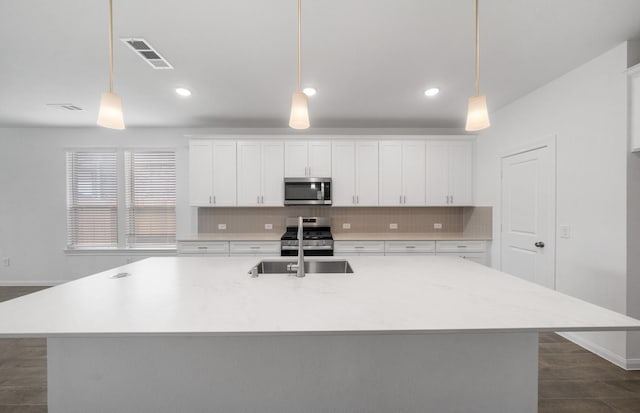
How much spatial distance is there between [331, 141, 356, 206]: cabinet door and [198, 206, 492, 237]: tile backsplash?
1.15ft

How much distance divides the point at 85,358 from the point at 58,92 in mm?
3187

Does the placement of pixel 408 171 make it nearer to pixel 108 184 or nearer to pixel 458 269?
pixel 458 269

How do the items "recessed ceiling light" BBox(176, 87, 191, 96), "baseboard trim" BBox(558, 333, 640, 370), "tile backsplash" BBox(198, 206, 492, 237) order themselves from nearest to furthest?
"baseboard trim" BBox(558, 333, 640, 370), "recessed ceiling light" BBox(176, 87, 191, 96), "tile backsplash" BBox(198, 206, 492, 237)

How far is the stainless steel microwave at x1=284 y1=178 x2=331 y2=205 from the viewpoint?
4.09 meters

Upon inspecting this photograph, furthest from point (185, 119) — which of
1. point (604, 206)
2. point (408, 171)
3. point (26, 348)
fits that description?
point (604, 206)

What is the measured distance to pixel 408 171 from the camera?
4.21m

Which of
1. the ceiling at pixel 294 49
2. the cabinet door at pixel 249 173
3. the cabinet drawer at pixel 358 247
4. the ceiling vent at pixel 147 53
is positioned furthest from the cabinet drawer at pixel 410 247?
the ceiling vent at pixel 147 53

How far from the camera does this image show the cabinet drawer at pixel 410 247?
3.88 metres

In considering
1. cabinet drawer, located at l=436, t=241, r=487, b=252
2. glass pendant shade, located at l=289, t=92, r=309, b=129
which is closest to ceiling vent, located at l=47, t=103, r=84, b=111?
glass pendant shade, located at l=289, t=92, r=309, b=129

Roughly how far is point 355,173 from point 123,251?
3.88 metres

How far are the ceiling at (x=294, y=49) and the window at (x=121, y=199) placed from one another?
1086mm

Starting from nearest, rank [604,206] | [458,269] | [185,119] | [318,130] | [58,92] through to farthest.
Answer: [458,269] < [604,206] < [58,92] < [185,119] < [318,130]

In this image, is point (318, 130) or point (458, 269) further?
point (318, 130)

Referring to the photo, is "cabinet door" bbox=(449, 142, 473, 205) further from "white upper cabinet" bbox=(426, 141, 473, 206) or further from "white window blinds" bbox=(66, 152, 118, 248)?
"white window blinds" bbox=(66, 152, 118, 248)
